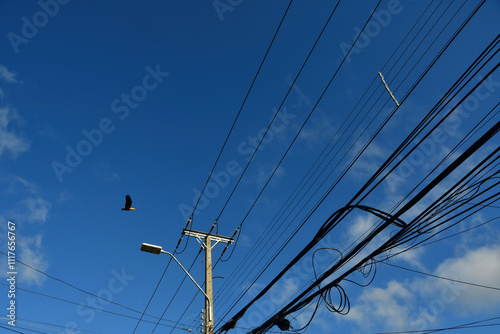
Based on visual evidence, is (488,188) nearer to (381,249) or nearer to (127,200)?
(381,249)

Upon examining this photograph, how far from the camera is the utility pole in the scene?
31.8ft

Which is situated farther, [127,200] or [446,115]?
[127,200]

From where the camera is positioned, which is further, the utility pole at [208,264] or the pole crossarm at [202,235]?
the pole crossarm at [202,235]

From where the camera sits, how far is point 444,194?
4.60m

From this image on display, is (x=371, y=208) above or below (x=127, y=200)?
below

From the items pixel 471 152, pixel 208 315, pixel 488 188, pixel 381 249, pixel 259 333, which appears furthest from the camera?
pixel 208 315

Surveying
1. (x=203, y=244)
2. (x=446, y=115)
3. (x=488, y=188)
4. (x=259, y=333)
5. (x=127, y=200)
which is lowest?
(x=259, y=333)

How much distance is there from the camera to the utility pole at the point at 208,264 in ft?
31.8

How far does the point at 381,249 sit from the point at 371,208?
67 centimetres

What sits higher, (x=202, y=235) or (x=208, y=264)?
(x=202, y=235)

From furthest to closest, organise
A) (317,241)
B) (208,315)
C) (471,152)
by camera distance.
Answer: (208,315), (317,241), (471,152)

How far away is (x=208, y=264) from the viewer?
36.2 ft

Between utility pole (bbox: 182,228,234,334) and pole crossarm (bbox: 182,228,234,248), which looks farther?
pole crossarm (bbox: 182,228,234,248)

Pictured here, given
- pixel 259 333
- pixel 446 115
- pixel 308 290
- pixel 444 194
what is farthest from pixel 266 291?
Result: pixel 446 115
